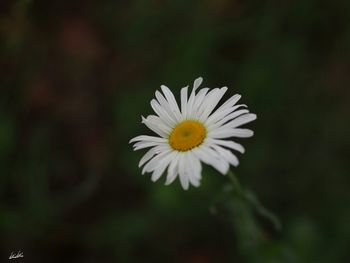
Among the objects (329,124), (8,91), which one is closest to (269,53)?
(329,124)

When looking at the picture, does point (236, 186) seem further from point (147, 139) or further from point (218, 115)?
point (147, 139)

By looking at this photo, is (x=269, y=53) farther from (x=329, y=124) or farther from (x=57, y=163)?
(x=57, y=163)

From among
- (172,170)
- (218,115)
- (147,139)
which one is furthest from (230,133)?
(147,139)

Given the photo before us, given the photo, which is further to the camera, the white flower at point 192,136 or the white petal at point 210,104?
the white petal at point 210,104

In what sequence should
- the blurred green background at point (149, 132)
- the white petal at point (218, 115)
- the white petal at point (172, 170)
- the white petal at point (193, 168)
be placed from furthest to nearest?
the blurred green background at point (149, 132) < the white petal at point (218, 115) < the white petal at point (172, 170) < the white petal at point (193, 168)

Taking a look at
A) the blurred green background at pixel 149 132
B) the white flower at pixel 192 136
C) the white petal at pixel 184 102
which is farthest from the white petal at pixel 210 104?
the blurred green background at pixel 149 132

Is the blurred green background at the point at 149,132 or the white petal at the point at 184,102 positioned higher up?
the blurred green background at the point at 149,132

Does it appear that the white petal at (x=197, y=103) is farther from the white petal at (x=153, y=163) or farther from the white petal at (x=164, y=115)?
the white petal at (x=153, y=163)
